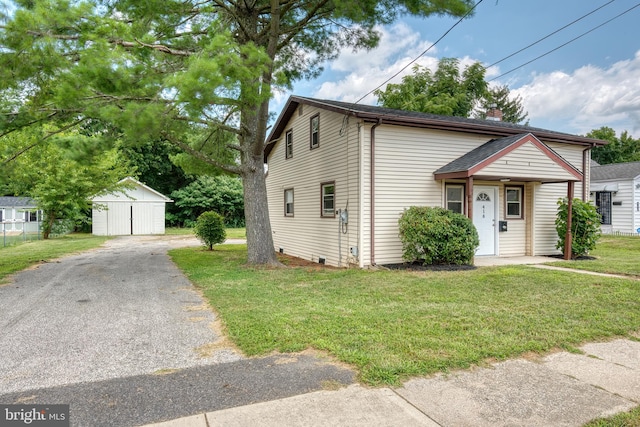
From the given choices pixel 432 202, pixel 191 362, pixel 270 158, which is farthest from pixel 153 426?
pixel 270 158

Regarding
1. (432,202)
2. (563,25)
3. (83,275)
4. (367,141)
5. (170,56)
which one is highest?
(563,25)

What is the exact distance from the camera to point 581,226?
10.5 m

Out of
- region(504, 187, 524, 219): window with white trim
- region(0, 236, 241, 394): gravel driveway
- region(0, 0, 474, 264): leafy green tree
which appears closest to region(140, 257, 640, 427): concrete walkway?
region(0, 236, 241, 394): gravel driveway

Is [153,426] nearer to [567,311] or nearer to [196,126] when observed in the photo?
[567,311]

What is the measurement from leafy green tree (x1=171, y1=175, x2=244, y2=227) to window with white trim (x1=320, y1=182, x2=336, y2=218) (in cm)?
2138

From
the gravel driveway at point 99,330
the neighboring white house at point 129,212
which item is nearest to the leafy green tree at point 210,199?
the neighboring white house at point 129,212

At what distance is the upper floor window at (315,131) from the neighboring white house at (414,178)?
0.03 meters

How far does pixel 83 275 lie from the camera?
8930 millimetres

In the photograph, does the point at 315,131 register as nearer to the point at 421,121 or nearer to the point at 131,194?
the point at 421,121

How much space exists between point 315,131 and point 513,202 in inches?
242

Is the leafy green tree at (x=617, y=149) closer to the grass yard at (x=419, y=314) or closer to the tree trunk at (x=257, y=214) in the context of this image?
the grass yard at (x=419, y=314)

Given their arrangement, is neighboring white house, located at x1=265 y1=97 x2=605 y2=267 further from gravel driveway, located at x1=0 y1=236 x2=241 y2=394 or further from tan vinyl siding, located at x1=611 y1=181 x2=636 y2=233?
tan vinyl siding, located at x1=611 y1=181 x2=636 y2=233

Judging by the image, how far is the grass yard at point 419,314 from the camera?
3.72 meters

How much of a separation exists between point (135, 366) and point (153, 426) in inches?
46.7
